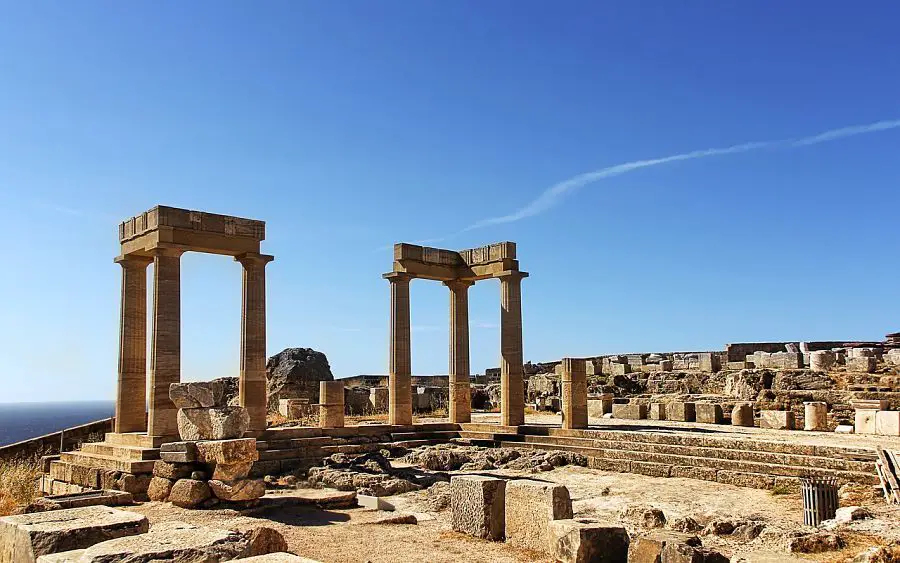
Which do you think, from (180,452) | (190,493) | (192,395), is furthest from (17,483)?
(190,493)

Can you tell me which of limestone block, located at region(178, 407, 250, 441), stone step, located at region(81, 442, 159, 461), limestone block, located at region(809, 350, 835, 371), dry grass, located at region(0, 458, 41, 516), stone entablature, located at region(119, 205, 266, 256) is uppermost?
stone entablature, located at region(119, 205, 266, 256)

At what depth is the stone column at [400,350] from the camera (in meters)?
22.7

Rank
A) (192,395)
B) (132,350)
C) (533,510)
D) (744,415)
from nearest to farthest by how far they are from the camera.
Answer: (533,510), (192,395), (132,350), (744,415)

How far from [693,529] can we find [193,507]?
343 inches

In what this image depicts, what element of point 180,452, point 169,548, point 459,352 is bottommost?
point 180,452

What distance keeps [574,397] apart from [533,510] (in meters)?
11.1

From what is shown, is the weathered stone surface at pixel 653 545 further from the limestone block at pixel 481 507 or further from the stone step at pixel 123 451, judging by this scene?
the stone step at pixel 123 451

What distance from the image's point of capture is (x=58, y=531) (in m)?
6.32

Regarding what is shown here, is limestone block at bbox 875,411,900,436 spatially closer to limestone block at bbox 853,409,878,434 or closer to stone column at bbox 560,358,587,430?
limestone block at bbox 853,409,878,434

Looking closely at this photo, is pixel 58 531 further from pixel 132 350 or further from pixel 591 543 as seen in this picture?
pixel 132 350

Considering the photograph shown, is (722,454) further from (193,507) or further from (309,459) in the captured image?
(193,507)

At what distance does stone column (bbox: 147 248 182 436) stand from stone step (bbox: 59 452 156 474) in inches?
59.5

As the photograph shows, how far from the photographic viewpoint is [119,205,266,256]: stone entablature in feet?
57.7

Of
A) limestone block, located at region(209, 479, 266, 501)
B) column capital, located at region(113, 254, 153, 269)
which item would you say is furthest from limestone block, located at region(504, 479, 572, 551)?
column capital, located at region(113, 254, 153, 269)
